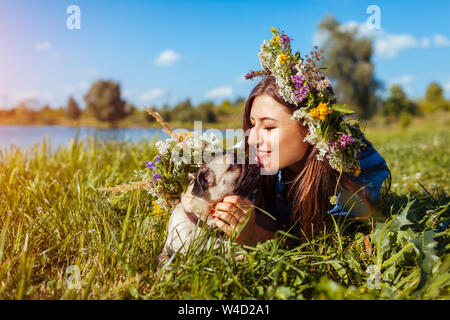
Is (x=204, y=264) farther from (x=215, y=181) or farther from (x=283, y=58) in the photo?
(x=283, y=58)

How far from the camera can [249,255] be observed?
183cm

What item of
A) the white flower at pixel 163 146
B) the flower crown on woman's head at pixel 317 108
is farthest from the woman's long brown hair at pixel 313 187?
the white flower at pixel 163 146

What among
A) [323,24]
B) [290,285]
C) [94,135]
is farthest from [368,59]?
[290,285]

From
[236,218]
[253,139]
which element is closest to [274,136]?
[253,139]

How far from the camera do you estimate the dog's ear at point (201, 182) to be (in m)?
2.21

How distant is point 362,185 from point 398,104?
187 feet

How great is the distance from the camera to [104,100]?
38844mm

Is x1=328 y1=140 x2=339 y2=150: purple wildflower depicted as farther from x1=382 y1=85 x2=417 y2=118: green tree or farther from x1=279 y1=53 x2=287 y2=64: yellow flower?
x1=382 y1=85 x2=417 y2=118: green tree

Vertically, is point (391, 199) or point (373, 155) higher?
point (373, 155)

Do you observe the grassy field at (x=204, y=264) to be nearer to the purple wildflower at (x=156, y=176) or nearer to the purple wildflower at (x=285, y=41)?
the purple wildflower at (x=156, y=176)

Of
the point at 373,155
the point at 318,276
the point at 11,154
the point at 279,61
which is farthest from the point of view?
the point at 11,154

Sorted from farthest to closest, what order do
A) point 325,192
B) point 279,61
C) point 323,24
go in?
1. point 323,24
2. point 325,192
3. point 279,61

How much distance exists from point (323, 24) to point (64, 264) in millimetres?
41462
